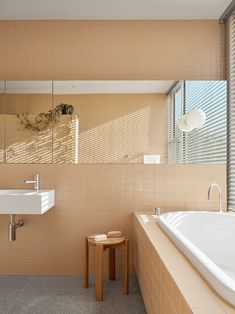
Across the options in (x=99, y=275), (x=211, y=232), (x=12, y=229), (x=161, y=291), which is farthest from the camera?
(x=12, y=229)

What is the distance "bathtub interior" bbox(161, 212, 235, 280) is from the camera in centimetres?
227

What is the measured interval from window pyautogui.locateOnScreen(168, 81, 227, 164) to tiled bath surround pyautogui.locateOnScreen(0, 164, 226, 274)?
0.36 feet

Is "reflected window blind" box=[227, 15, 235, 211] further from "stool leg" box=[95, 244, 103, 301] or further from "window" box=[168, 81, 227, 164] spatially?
"stool leg" box=[95, 244, 103, 301]

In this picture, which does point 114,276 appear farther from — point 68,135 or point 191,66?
point 191,66

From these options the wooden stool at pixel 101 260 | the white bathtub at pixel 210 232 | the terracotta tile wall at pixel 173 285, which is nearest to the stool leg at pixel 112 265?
the wooden stool at pixel 101 260

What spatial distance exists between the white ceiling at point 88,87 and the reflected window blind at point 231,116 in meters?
0.58

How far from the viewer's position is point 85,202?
2.90 metres

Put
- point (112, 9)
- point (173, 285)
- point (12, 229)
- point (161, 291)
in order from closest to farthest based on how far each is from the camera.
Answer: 1. point (173, 285)
2. point (161, 291)
3. point (12, 229)
4. point (112, 9)

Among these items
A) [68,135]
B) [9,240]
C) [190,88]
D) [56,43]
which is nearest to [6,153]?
[68,135]

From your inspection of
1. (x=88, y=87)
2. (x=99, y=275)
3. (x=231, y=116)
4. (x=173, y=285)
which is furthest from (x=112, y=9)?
(x=173, y=285)

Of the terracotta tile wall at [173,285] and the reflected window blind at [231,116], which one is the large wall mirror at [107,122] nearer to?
the reflected window blind at [231,116]

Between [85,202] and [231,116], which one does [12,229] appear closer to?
[85,202]

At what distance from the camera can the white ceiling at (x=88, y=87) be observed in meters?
2.89

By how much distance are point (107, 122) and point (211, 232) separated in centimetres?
138
